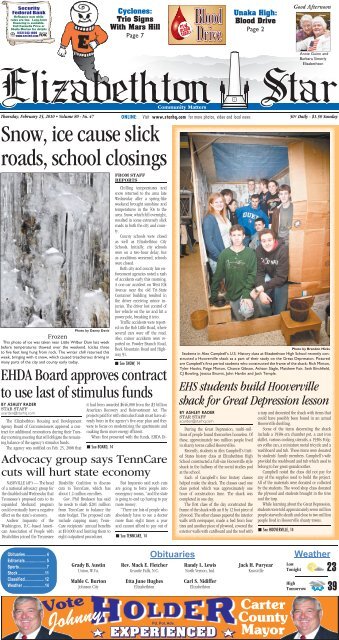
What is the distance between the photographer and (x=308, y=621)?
317cm

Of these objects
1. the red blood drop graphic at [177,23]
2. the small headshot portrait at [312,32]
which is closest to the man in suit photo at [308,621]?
the small headshot portrait at [312,32]

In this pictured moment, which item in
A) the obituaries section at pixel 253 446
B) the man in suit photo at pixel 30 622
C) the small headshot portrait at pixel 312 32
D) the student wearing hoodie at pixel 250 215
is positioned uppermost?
the small headshot portrait at pixel 312 32

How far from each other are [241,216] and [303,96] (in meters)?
0.70

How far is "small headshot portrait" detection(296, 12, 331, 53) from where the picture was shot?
3184 millimetres

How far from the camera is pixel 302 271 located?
3213 millimetres

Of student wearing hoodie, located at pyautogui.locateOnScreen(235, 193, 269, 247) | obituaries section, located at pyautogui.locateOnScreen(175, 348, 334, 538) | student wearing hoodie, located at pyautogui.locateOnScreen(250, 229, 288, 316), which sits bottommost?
obituaries section, located at pyautogui.locateOnScreen(175, 348, 334, 538)

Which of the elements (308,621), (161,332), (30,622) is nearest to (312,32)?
(161,332)

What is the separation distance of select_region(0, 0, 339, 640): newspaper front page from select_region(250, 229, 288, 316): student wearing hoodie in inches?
1.9

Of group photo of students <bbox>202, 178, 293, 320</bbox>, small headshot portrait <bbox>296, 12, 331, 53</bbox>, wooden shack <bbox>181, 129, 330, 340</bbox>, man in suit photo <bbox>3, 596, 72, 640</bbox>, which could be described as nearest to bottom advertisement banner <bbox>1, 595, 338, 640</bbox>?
man in suit photo <bbox>3, 596, 72, 640</bbox>

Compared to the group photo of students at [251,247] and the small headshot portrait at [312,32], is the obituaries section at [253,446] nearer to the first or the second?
the group photo of students at [251,247]

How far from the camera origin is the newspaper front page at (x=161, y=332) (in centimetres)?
317

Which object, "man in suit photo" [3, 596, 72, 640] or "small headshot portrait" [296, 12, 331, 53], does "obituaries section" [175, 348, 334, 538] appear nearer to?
"man in suit photo" [3, 596, 72, 640]

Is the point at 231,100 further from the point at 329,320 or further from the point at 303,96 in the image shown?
the point at 329,320

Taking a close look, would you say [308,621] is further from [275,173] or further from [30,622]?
[275,173]
